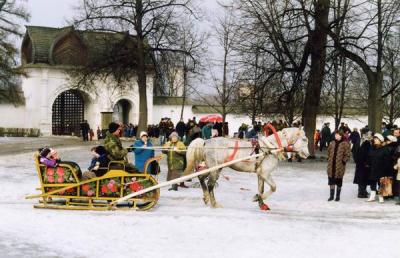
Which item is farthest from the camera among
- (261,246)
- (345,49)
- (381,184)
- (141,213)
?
(345,49)

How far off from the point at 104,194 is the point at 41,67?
3683 centimetres

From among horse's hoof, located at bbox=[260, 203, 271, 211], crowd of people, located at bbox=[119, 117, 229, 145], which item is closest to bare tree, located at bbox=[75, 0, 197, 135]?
crowd of people, located at bbox=[119, 117, 229, 145]

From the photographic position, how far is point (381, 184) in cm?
1398

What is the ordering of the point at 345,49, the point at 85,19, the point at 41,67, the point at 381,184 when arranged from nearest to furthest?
1. the point at 381,184
2. the point at 345,49
3. the point at 85,19
4. the point at 41,67

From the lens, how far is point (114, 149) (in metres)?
12.0

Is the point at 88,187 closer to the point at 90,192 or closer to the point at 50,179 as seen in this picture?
the point at 90,192

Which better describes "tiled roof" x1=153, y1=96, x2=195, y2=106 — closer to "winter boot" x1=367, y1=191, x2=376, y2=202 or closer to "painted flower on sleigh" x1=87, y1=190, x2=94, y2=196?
"winter boot" x1=367, y1=191, x2=376, y2=202

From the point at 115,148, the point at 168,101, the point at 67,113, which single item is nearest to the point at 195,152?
the point at 115,148

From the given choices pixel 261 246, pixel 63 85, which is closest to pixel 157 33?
pixel 261 246

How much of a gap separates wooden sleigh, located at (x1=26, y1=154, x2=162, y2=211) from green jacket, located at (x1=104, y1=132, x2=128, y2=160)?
1.01ft

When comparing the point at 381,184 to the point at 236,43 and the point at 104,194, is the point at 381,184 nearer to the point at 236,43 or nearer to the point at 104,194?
the point at 104,194

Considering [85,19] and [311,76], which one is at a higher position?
[85,19]

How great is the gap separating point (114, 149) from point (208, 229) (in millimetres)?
2925

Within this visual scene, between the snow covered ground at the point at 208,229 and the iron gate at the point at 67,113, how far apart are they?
33691 millimetres
